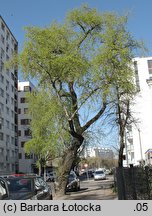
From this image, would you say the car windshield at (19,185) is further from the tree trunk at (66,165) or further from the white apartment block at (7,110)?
the white apartment block at (7,110)

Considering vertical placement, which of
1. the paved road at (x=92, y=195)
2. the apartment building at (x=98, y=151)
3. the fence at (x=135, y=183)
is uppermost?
the apartment building at (x=98, y=151)

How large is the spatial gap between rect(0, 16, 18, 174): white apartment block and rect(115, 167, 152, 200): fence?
5771 centimetres

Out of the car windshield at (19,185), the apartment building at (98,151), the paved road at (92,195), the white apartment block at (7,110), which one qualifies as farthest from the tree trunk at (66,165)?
the white apartment block at (7,110)

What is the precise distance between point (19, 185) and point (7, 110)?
6683 centimetres

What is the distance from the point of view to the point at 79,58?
18438 millimetres

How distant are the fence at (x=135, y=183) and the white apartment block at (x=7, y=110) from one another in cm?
5771

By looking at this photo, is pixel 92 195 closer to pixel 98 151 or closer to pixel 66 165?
pixel 66 165

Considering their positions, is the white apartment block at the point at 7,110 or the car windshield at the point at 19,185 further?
the white apartment block at the point at 7,110

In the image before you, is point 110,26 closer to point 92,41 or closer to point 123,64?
point 92,41

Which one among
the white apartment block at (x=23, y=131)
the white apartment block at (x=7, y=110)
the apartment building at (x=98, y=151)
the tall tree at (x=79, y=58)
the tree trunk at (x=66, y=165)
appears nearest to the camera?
the tall tree at (x=79, y=58)

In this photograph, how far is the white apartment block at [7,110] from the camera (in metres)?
72.6

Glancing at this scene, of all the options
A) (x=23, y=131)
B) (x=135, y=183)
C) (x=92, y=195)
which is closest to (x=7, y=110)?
(x=23, y=131)

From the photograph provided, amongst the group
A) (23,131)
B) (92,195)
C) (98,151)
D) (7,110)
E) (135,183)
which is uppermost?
(7,110)

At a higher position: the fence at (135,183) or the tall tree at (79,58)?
the tall tree at (79,58)
